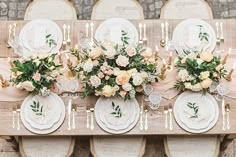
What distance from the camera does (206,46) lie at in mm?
5230

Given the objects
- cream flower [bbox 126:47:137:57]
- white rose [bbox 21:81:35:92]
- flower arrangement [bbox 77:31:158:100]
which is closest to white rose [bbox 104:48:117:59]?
flower arrangement [bbox 77:31:158:100]

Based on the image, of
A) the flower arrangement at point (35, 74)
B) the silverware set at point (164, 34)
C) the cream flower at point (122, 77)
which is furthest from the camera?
the silverware set at point (164, 34)

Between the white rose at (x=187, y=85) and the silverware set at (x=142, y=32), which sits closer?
the white rose at (x=187, y=85)

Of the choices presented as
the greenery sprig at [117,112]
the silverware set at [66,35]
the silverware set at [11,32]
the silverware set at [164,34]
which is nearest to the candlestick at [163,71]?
the silverware set at [164,34]

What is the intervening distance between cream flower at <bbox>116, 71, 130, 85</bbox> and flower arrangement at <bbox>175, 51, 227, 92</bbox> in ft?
1.54

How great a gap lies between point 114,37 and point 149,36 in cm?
32

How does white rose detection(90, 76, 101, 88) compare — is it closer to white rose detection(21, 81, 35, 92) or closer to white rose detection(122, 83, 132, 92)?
white rose detection(122, 83, 132, 92)

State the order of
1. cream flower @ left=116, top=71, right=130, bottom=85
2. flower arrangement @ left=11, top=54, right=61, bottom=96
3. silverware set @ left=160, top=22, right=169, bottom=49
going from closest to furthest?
cream flower @ left=116, top=71, right=130, bottom=85
flower arrangement @ left=11, top=54, right=61, bottom=96
silverware set @ left=160, top=22, right=169, bottom=49

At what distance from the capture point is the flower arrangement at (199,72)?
4957 mm

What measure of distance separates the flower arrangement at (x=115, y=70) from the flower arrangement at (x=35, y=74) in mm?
247

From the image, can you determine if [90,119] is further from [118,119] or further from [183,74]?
[183,74]

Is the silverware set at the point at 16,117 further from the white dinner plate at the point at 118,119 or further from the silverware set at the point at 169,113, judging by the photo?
the silverware set at the point at 169,113

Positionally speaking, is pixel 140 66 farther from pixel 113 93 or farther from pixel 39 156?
pixel 39 156

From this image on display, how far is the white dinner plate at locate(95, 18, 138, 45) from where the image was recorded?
17.3ft
